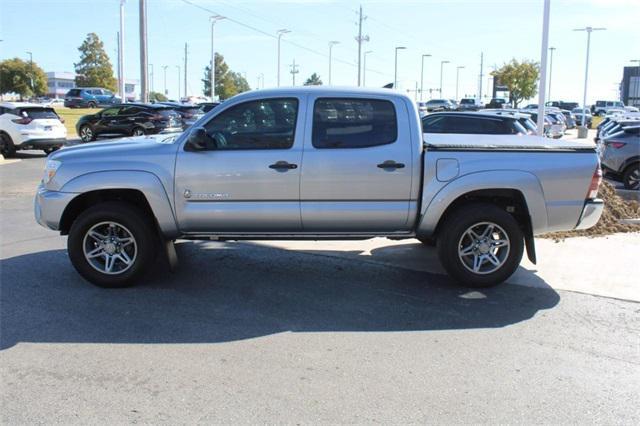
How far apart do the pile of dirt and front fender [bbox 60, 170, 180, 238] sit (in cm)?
526

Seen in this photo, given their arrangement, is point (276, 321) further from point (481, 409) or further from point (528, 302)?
point (528, 302)

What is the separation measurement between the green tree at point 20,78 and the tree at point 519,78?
2569 inches

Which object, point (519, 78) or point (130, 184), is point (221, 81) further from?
point (130, 184)

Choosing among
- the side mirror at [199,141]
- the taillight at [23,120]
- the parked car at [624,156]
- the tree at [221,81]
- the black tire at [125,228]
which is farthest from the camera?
the tree at [221,81]

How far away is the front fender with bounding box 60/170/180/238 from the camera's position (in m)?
5.82

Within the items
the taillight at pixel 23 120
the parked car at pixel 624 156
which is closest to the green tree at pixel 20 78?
the taillight at pixel 23 120

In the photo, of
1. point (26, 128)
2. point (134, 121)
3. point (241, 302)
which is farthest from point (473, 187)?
point (134, 121)

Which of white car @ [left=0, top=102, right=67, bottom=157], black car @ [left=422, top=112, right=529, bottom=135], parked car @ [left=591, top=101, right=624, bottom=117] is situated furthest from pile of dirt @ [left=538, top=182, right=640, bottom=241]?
parked car @ [left=591, top=101, right=624, bottom=117]

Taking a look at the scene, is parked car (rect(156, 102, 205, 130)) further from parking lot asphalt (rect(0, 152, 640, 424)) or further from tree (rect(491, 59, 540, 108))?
tree (rect(491, 59, 540, 108))

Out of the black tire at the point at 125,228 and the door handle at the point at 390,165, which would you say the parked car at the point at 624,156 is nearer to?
the door handle at the point at 390,165

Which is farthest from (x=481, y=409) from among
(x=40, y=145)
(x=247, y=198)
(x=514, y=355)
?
(x=40, y=145)

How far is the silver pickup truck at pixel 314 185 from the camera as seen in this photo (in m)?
5.84

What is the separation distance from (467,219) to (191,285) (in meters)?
2.83

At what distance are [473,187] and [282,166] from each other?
1.85 m
